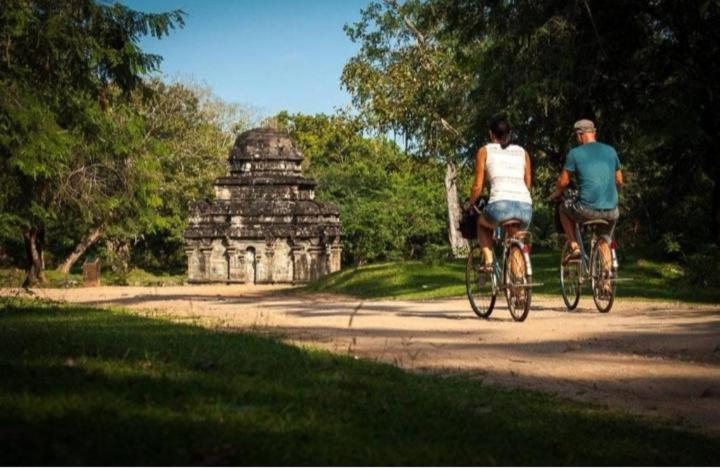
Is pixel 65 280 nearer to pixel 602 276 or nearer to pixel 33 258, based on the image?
pixel 33 258

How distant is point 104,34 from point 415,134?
26.0m

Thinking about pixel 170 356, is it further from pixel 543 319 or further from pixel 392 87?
pixel 392 87

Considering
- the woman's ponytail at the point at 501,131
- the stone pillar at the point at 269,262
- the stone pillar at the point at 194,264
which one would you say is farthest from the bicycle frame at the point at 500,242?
the stone pillar at the point at 194,264

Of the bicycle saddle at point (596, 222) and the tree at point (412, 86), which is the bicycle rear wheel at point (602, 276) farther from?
the tree at point (412, 86)

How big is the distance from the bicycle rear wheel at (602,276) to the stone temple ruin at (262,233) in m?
28.4

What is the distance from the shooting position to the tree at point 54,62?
15.6m

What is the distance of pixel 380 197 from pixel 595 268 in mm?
44907

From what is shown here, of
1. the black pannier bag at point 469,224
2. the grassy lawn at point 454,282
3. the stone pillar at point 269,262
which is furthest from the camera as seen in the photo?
the stone pillar at point 269,262

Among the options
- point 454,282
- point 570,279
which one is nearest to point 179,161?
point 454,282

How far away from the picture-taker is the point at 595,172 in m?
→ 11.3

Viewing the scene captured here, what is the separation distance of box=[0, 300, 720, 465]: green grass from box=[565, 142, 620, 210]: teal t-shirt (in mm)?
5254

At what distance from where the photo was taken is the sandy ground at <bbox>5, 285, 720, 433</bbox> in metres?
6.49

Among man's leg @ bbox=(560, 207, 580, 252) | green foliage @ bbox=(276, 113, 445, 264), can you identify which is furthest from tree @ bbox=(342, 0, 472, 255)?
man's leg @ bbox=(560, 207, 580, 252)

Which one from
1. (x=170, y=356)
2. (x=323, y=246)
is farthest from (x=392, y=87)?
(x=170, y=356)
